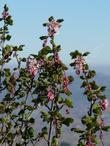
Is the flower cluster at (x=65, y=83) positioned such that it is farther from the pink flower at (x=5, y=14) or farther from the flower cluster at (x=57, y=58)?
the pink flower at (x=5, y=14)

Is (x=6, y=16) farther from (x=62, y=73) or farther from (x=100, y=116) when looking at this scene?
(x=100, y=116)

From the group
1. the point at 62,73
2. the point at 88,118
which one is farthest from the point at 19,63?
the point at 88,118

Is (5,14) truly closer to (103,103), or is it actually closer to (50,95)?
(50,95)

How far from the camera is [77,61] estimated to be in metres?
11.4

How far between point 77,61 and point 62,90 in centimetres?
115

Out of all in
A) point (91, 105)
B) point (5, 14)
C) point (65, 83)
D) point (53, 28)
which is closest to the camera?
point (91, 105)

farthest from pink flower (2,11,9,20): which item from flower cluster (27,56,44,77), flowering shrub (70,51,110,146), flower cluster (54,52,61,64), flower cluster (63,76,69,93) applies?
flowering shrub (70,51,110,146)

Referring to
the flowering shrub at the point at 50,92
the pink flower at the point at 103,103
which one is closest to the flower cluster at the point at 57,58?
the flowering shrub at the point at 50,92

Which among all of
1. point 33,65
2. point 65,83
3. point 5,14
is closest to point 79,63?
point 65,83

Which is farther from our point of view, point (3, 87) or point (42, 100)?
point (3, 87)

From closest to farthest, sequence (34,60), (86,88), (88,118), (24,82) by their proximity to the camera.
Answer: (88,118) → (86,88) → (34,60) → (24,82)

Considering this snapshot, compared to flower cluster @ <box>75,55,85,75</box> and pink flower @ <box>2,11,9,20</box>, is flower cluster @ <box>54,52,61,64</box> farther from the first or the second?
pink flower @ <box>2,11,9,20</box>

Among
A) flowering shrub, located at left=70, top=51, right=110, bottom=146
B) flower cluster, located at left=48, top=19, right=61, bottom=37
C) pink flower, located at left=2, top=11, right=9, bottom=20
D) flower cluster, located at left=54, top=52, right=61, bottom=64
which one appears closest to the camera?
flowering shrub, located at left=70, top=51, right=110, bottom=146

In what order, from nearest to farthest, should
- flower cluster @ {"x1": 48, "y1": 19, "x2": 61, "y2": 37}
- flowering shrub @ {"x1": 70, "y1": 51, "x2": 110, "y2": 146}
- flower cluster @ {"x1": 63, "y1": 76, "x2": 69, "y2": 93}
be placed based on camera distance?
1. flowering shrub @ {"x1": 70, "y1": 51, "x2": 110, "y2": 146}
2. flower cluster @ {"x1": 63, "y1": 76, "x2": 69, "y2": 93}
3. flower cluster @ {"x1": 48, "y1": 19, "x2": 61, "y2": 37}
